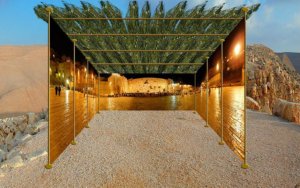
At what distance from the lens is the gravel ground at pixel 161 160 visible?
5281 mm

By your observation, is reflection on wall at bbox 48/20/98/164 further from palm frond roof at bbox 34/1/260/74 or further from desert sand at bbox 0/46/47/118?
desert sand at bbox 0/46/47/118

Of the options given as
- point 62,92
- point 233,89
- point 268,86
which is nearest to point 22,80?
point 268,86

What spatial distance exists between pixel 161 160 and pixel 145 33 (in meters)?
6.35

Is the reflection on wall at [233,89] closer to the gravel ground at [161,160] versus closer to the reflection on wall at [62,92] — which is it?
the gravel ground at [161,160]

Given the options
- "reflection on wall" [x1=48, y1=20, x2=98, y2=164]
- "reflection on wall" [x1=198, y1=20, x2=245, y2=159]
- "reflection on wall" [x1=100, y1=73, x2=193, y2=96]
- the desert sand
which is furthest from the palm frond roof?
the desert sand

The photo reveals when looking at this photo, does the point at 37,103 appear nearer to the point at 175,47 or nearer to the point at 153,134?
the point at 175,47

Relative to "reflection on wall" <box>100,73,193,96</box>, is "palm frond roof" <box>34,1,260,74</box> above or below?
above

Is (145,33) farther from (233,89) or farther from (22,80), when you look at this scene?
(22,80)

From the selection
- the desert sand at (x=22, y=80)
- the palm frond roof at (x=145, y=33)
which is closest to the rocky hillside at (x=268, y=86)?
the palm frond roof at (x=145, y=33)

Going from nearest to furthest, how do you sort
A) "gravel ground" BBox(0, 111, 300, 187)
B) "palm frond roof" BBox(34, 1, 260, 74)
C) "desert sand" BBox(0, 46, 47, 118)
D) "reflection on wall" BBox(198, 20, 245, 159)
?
"gravel ground" BBox(0, 111, 300, 187) < "reflection on wall" BBox(198, 20, 245, 159) < "palm frond roof" BBox(34, 1, 260, 74) < "desert sand" BBox(0, 46, 47, 118)

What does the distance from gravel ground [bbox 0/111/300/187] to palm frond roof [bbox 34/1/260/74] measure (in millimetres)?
3199

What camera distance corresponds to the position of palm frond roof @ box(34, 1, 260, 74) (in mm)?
10711

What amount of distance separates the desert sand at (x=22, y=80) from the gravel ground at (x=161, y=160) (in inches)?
812

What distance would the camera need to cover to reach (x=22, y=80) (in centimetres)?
3625
